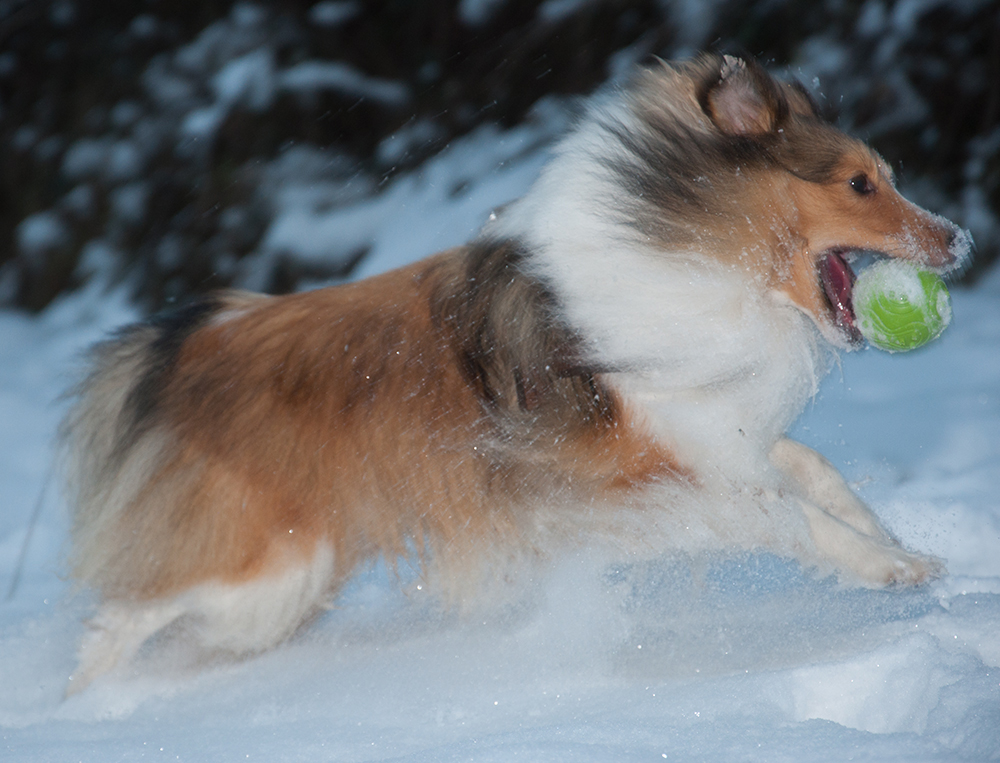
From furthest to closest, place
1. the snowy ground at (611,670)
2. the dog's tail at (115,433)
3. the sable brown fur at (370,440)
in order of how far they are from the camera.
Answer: the dog's tail at (115,433) → the sable brown fur at (370,440) → the snowy ground at (611,670)

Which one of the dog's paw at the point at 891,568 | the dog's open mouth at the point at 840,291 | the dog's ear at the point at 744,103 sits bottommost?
the dog's paw at the point at 891,568

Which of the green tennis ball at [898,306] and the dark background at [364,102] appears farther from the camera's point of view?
the dark background at [364,102]

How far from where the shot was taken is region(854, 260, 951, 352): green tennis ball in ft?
8.62

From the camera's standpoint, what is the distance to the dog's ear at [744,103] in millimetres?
2703

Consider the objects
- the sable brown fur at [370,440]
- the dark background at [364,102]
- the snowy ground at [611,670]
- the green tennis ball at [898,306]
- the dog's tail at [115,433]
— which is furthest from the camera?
the dark background at [364,102]

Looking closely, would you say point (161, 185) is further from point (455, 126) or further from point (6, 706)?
point (6, 706)

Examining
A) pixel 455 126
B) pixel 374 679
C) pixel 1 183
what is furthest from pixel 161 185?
pixel 374 679

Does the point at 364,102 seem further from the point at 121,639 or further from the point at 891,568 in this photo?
the point at 891,568

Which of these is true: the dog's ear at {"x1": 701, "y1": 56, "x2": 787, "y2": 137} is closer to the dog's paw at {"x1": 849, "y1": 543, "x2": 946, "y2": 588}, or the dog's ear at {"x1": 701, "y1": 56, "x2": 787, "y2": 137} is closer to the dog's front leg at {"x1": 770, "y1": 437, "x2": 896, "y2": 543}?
the dog's front leg at {"x1": 770, "y1": 437, "x2": 896, "y2": 543}

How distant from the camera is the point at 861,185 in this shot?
2.69 m

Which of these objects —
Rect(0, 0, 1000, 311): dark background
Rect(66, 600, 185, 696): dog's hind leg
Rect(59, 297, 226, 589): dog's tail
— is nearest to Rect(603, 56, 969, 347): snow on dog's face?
Rect(59, 297, 226, 589): dog's tail

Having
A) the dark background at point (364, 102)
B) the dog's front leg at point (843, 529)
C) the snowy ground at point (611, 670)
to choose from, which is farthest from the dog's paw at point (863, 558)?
the dark background at point (364, 102)

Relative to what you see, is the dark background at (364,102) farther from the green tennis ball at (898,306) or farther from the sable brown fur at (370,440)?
the green tennis ball at (898,306)

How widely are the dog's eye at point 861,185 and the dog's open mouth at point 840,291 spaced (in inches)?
6.4
